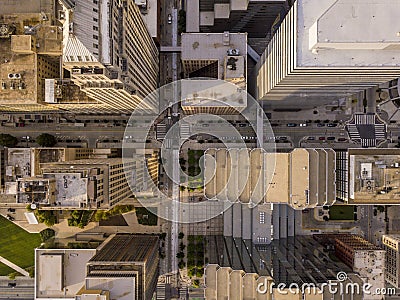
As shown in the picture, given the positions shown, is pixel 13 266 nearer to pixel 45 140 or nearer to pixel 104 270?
pixel 45 140

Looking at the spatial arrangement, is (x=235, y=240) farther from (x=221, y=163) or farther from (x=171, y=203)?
(x=221, y=163)

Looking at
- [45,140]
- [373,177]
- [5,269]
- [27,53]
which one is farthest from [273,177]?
[5,269]

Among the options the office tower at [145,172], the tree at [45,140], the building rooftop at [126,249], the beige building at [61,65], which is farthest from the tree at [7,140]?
the building rooftop at [126,249]

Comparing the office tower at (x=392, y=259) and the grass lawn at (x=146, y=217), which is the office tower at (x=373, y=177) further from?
the grass lawn at (x=146, y=217)

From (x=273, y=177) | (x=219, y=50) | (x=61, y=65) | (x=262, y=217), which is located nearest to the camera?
(x=273, y=177)

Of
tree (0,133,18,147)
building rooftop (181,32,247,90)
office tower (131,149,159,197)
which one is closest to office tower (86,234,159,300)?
office tower (131,149,159,197)

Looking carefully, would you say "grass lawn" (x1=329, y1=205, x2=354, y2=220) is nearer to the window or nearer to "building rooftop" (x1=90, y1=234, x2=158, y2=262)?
the window

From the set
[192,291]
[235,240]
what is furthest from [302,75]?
[192,291]
